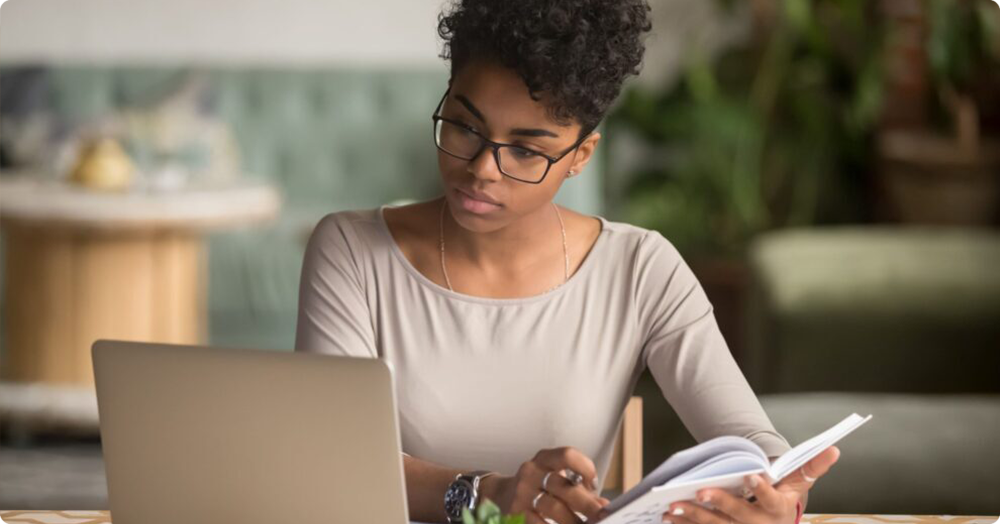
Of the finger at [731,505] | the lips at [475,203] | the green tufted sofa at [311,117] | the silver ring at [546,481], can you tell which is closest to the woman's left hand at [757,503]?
the finger at [731,505]

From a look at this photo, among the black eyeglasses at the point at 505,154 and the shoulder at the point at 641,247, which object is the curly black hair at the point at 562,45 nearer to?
the black eyeglasses at the point at 505,154

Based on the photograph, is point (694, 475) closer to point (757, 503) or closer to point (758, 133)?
point (757, 503)

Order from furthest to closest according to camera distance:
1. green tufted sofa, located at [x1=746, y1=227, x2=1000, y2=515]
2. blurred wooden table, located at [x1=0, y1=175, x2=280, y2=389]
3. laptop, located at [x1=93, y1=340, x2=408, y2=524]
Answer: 1. blurred wooden table, located at [x1=0, y1=175, x2=280, y2=389]
2. green tufted sofa, located at [x1=746, y1=227, x2=1000, y2=515]
3. laptop, located at [x1=93, y1=340, x2=408, y2=524]

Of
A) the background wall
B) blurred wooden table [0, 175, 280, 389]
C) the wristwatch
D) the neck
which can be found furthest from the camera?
the background wall

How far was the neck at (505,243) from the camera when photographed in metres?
1.63

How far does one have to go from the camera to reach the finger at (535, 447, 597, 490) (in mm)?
1303

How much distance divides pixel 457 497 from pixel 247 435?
0.33 m

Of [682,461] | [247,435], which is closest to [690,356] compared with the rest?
[682,461]

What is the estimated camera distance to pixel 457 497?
1415mm

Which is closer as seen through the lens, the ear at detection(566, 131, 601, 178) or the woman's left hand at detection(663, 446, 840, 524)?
the woman's left hand at detection(663, 446, 840, 524)

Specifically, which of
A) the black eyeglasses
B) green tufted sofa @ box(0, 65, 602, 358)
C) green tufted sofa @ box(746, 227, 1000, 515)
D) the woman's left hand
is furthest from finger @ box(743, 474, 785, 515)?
green tufted sofa @ box(0, 65, 602, 358)

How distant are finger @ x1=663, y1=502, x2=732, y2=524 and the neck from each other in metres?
0.47

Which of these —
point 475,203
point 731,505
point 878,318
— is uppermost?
point 475,203

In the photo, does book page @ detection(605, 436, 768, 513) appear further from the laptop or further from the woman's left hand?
the laptop
